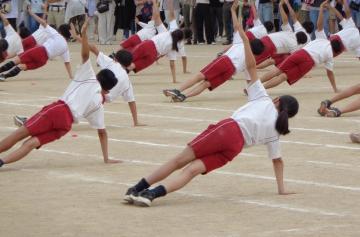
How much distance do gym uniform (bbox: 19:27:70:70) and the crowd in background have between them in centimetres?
641

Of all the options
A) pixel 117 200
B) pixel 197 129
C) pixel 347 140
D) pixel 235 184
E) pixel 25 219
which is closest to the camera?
pixel 25 219

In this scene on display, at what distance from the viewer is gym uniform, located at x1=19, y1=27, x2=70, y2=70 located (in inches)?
793

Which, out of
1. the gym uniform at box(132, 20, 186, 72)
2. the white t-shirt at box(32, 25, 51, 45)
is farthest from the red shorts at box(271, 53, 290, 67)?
the white t-shirt at box(32, 25, 51, 45)

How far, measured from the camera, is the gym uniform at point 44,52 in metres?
20.1

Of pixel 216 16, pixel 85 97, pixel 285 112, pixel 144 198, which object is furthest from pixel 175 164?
pixel 216 16

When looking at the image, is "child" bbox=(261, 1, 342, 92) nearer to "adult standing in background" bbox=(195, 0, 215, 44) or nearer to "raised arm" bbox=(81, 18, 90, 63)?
"raised arm" bbox=(81, 18, 90, 63)

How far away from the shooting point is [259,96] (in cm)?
950

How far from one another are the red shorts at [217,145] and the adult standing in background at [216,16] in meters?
19.6

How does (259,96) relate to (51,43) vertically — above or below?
above

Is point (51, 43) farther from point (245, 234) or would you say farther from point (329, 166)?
point (245, 234)

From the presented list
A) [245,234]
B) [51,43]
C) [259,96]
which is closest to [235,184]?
[259,96]

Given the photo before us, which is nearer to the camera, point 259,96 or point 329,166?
point 259,96

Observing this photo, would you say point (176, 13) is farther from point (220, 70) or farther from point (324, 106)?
point (324, 106)

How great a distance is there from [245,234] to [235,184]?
7.47 feet
